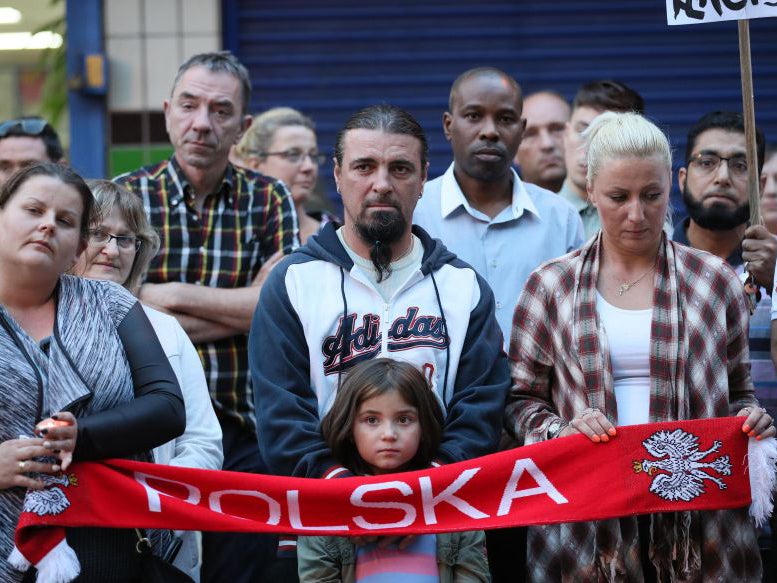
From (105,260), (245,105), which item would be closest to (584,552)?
(105,260)

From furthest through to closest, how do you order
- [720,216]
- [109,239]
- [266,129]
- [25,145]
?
[266,129] < [25,145] < [720,216] < [109,239]

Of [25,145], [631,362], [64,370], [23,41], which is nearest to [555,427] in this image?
[631,362]

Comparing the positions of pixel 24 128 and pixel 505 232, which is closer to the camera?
pixel 505 232

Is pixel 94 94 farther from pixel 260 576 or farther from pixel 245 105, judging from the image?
pixel 260 576

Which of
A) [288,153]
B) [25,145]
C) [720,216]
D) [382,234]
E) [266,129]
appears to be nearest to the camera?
[382,234]

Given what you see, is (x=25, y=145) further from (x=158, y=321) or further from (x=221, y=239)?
(x=158, y=321)

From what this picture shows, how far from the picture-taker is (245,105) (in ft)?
19.2

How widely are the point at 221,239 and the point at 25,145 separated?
45.0 inches

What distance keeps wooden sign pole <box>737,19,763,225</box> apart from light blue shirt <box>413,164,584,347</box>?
92 cm

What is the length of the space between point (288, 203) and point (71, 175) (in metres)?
1.59

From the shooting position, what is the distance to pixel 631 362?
172 inches

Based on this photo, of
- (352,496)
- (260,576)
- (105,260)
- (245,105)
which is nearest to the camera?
(352,496)

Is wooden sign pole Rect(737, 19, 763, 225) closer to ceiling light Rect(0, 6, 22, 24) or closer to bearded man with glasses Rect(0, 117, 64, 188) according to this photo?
bearded man with glasses Rect(0, 117, 64, 188)

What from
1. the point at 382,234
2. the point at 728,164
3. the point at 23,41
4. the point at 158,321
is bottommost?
the point at 158,321
